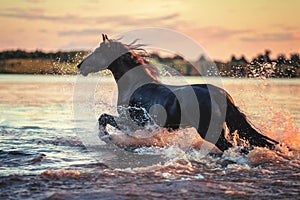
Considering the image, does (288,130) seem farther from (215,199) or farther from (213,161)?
(215,199)

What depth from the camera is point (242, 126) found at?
739 centimetres

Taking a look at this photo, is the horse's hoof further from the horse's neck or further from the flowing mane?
the flowing mane

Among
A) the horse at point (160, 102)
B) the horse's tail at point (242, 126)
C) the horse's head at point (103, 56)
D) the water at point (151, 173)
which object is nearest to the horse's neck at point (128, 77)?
the horse at point (160, 102)

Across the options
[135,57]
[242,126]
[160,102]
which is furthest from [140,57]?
[242,126]

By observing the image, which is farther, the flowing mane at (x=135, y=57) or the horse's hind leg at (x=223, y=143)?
the flowing mane at (x=135, y=57)

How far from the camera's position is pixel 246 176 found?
20.4ft

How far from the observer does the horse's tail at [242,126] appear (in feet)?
23.5

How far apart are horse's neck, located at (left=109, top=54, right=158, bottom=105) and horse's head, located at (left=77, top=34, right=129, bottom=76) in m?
0.17

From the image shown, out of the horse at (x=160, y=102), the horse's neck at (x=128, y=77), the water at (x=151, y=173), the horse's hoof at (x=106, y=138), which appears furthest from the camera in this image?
the horse's hoof at (x=106, y=138)

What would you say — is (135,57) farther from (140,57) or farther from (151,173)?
(151,173)

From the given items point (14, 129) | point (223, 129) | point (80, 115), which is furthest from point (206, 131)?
point (80, 115)

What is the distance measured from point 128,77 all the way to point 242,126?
2695mm

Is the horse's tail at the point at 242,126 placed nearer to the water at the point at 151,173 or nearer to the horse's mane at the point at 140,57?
the water at the point at 151,173

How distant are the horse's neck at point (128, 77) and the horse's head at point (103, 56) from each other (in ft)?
0.57
